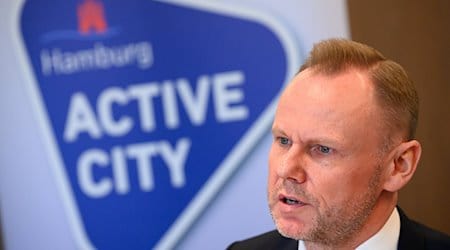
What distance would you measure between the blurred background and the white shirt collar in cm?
74

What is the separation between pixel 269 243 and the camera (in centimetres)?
170

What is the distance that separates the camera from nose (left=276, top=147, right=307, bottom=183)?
1349mm

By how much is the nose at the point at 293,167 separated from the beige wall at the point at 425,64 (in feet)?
2.72

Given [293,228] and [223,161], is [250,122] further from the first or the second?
[293,228]

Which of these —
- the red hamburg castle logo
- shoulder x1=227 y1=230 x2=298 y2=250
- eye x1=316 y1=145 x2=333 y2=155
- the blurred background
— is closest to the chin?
eye x1=316 y1=145 x2=333 y2=155

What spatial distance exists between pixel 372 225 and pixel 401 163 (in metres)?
0.12

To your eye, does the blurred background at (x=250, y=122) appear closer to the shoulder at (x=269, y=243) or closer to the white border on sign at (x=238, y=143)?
the white border on sign at (x=238, y=143)

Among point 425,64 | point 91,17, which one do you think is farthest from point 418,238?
point 91,17

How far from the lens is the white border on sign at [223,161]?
221cm

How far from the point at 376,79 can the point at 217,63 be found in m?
0.94

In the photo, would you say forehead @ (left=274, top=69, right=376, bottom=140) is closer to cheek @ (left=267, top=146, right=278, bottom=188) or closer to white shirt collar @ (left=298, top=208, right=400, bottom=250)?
cheek @ (left=267, top=146, right=278, bottom=188)

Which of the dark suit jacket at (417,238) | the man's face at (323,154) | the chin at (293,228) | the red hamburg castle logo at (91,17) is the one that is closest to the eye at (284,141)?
the man's face at (323,154)

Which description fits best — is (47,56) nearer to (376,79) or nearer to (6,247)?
(6,247)

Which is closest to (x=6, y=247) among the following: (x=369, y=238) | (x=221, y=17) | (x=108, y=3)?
(x=108, y=3)
